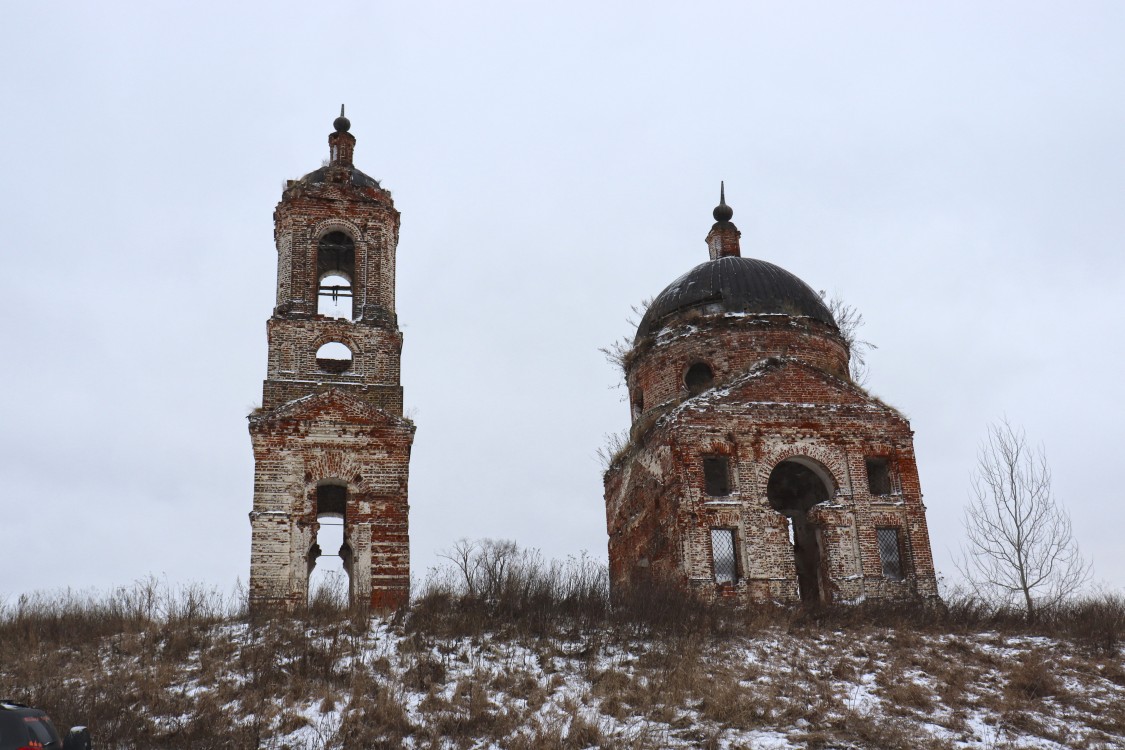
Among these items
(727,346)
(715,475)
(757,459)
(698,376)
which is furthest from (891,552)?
(698,376)

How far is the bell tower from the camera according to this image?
55.6 ft

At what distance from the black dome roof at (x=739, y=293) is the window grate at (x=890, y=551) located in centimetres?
472

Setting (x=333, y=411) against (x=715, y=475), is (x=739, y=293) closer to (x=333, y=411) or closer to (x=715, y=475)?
(x=715, y=475)

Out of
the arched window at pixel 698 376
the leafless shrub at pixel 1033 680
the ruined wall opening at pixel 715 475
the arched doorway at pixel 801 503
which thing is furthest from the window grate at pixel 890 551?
the leafless shrub at pixel 1033 680

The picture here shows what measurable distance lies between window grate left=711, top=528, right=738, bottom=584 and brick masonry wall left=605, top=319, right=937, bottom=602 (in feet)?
0.36

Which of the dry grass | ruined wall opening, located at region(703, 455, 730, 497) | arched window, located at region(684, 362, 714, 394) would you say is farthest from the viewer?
arched window, located at region(684, 362, 714, 394)

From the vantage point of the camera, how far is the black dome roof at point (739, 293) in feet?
71.2

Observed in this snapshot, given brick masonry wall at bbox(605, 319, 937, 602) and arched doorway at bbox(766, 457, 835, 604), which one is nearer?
brick masonry wall at bbox(605, 319, 937, 602)

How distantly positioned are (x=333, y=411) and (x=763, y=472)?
7331 mm

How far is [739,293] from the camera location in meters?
21.8

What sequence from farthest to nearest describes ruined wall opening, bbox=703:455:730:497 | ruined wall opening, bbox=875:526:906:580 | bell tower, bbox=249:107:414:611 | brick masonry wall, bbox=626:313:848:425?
ruined wall opening, bbox=703:455:730:497
brick masonry wall, bbox=626:313:848:425
ruined wall opening, bbox=875:526:906:580
bell tower, bbox=249:107:414:611

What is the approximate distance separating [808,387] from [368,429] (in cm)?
789

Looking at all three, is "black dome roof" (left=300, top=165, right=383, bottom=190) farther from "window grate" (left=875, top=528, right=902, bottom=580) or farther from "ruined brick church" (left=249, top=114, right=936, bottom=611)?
"window grate" (left=875, top=528, right=902, bottom=580)

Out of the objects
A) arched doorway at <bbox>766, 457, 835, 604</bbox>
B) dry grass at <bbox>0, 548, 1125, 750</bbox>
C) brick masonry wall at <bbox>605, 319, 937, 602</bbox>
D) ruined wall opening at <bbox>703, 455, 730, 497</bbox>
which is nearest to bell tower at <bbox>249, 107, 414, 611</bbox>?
dry grass at <bbox>0, 548, 1125, 750</bbox>
